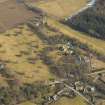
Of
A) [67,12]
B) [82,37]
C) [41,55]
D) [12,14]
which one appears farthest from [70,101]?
[12,14]

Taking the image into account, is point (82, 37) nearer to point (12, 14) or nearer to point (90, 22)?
point (90, 22)

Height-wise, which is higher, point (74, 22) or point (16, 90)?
point (74, 22)

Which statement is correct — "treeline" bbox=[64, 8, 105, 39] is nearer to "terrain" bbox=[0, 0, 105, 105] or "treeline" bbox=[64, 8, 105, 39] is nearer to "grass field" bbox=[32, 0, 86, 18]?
"terrain" bbox=[0, 0, 105, 105]

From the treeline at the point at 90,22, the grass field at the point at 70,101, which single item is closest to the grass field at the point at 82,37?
the treeline at the point at 90,22

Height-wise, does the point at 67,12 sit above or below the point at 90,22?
above

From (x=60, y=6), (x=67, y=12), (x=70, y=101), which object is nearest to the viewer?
(x=70, y=101)

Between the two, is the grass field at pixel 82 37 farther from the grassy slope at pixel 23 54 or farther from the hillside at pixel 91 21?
the grassy slope at pixel 23 54

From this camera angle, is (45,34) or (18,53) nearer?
(18,53)

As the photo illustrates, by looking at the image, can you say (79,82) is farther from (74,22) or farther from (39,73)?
(74,22)

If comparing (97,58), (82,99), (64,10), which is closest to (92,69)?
(97,58)
